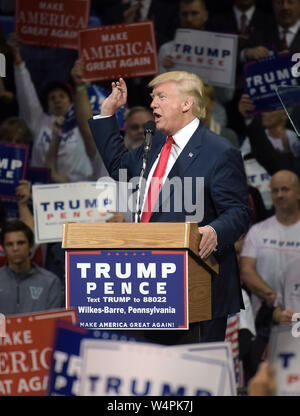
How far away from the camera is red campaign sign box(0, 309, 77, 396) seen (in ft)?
9.76

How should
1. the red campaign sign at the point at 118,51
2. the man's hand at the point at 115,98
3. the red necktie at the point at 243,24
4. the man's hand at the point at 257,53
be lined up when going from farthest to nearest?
the red necktie at the point at 243,24 → the man's hand at the point at 257,53 → the red campaign sign at the point at 118,51 → the man's hand at the point at 115,98

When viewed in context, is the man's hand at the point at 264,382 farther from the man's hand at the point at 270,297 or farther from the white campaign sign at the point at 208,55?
the white campaign sign at the point at 208,55

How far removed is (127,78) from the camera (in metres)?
6.89

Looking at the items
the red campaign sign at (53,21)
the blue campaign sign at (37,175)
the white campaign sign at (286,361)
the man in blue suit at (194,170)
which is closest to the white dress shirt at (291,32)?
the red campaign sign at (53,21)

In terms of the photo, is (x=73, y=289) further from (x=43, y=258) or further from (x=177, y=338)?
(x=43, y=258)

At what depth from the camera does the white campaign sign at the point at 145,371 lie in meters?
2.73

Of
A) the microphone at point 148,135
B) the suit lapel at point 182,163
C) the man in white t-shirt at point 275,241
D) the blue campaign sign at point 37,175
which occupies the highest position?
the microphone at point 148,135

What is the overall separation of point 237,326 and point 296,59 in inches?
75.7

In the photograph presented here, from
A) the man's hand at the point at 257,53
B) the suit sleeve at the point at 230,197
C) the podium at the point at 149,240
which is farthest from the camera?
the man's hand at the point at 257,53

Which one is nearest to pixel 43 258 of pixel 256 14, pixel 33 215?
pixel 33 215

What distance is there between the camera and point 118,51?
21.0 ft

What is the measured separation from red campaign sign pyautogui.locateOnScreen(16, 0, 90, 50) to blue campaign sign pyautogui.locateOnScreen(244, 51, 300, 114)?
1.31 meters

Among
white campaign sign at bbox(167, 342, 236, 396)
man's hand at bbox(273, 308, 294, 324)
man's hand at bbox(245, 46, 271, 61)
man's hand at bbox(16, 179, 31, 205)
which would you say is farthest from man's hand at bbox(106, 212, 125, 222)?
white campaign sign at bbox(167, 342, 236, 396)

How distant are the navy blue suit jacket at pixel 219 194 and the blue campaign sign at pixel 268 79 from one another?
2514mm
